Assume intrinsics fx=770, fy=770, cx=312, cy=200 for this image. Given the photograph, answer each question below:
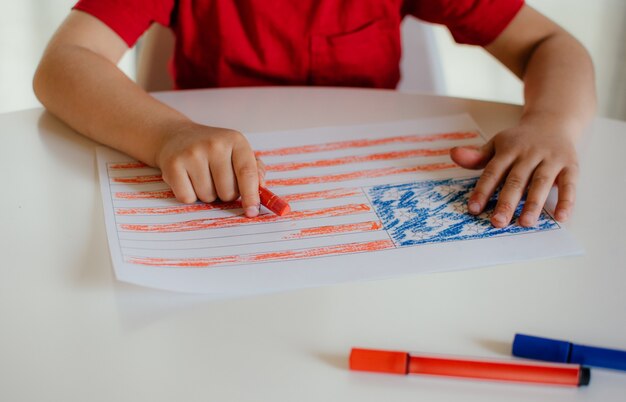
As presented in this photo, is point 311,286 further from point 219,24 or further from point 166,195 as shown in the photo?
point 219,24

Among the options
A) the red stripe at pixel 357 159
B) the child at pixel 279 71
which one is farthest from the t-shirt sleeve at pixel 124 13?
the red stripe at pixel 357 159

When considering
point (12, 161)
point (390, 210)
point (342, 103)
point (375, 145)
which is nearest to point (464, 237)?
point (390, 210)

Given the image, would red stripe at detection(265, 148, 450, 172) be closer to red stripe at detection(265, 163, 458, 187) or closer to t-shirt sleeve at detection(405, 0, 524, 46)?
red stripe at detection(265, 163, 458, 187)

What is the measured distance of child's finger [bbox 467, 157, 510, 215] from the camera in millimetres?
614

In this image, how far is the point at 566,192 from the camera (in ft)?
2.05

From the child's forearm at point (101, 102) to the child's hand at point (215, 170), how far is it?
0.05 metres

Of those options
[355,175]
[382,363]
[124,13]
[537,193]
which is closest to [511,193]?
[537,193]

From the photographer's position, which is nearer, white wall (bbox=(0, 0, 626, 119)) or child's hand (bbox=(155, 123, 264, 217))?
child's hand (bbox=(155, 123, 264, 217))

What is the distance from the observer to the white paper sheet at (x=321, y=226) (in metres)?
0.54

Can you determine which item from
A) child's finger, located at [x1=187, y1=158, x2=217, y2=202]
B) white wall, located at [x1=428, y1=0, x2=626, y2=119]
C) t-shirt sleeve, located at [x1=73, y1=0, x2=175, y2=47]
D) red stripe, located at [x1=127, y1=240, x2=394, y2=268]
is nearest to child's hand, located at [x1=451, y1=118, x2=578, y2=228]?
red stripe, located at [x1=127, y1=240, x2=394, y2=268]

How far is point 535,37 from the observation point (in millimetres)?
900

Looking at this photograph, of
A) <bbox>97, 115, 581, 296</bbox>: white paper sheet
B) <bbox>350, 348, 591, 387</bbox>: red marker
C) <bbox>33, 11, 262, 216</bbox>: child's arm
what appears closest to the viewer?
<bbox>350, 348, 591, 387</bbox>: red marker

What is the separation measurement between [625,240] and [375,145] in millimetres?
247

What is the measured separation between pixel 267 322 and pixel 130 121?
0.31m
